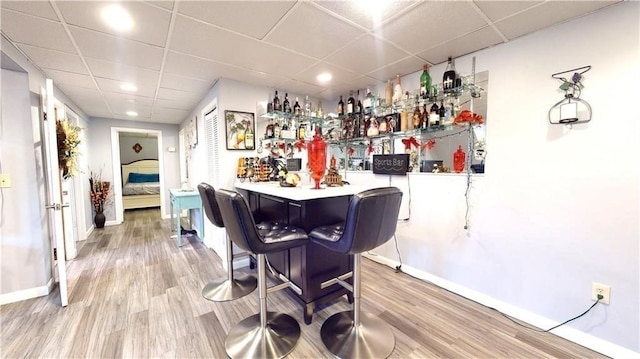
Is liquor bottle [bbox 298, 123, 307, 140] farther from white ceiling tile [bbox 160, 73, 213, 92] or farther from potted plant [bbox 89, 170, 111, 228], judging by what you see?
potted plant [bbox 89, 170, 111, 228]

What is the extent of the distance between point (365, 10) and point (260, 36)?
802 mm

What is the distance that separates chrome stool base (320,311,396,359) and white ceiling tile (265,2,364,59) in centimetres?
212

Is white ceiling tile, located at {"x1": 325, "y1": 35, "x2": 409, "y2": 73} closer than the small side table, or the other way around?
white ceiling tile, located at {"x1": 325, "y1": 35, "x2": 409, "y2": 73}

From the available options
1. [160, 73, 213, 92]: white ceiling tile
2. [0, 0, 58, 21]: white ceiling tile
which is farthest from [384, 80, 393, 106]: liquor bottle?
[0, 0, 58, 21]: white ceiling tile

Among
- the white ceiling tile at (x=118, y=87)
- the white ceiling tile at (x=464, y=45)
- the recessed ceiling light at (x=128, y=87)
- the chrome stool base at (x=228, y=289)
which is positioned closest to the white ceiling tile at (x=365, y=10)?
the white ceiling tile at (x=464, y=45)

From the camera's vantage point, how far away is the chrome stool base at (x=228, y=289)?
2.26 m

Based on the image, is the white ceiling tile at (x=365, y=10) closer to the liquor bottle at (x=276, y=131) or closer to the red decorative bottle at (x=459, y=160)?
the red decorative bottle at (x=459, y=160)

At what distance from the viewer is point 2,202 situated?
83.6 inches

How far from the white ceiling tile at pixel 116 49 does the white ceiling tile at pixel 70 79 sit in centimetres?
75

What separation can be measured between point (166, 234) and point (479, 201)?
187 inches

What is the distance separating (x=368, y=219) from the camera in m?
1.36

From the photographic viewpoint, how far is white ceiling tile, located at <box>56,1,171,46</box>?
1.46 metres

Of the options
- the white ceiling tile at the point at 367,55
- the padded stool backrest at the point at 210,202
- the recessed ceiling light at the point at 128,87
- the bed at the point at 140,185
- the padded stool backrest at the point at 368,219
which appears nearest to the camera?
the padded stool backrest at the point at 368,219

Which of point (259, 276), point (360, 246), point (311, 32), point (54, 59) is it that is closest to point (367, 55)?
point (311, 32)
